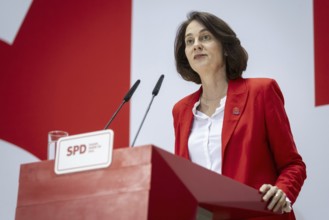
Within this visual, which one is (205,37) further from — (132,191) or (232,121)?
(132,191)

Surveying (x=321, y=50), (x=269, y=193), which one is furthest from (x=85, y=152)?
(x=321, y=50)

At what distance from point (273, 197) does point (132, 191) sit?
48cm

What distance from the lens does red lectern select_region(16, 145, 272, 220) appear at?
1.26 meters

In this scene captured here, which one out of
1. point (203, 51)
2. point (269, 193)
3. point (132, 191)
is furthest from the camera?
point (203, 51)

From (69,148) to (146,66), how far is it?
162cm

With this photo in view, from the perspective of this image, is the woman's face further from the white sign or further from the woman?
the white sign

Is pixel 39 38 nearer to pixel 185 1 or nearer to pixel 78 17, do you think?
pixel 78 17

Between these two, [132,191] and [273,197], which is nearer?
[132,191]

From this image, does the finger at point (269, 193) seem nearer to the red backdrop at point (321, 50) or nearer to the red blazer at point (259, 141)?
the red blazer at point (259, 141)

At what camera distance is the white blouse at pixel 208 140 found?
2.02 metres

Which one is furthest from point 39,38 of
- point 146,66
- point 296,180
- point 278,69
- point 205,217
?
point 205,217

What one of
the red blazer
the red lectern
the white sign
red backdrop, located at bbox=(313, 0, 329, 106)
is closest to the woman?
the red blazer

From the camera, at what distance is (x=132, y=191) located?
127cm

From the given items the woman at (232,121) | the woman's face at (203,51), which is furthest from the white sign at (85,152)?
the woman's face at (203,51)
